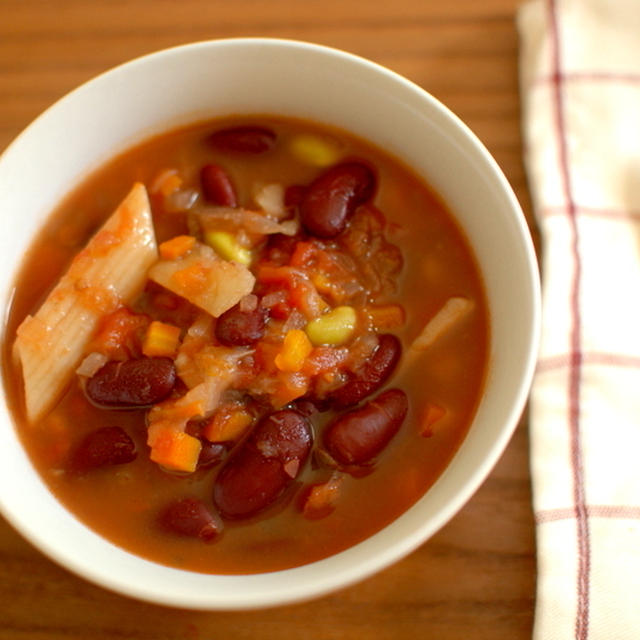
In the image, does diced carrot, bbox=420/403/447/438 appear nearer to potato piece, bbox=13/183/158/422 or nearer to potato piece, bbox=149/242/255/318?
potato piece, bbox=149/242/255/318

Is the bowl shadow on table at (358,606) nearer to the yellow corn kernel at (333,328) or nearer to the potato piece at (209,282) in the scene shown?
the yellow corn kernel at (333,328)

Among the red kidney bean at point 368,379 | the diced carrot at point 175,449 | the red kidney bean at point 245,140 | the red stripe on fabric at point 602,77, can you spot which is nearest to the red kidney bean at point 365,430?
the red kidney bean at point 368,379

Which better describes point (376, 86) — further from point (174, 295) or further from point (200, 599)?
point (200, 599)

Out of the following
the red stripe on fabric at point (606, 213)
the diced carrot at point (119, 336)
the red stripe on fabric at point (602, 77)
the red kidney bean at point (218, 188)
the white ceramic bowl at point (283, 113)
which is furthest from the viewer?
the red stripe on fabric at point (602, 77)

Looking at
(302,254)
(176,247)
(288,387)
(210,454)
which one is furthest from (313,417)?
(176,247)

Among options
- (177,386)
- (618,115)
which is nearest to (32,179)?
(177,386)

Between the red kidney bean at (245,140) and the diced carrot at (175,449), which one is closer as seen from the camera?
the diced carrot at (175,449)
